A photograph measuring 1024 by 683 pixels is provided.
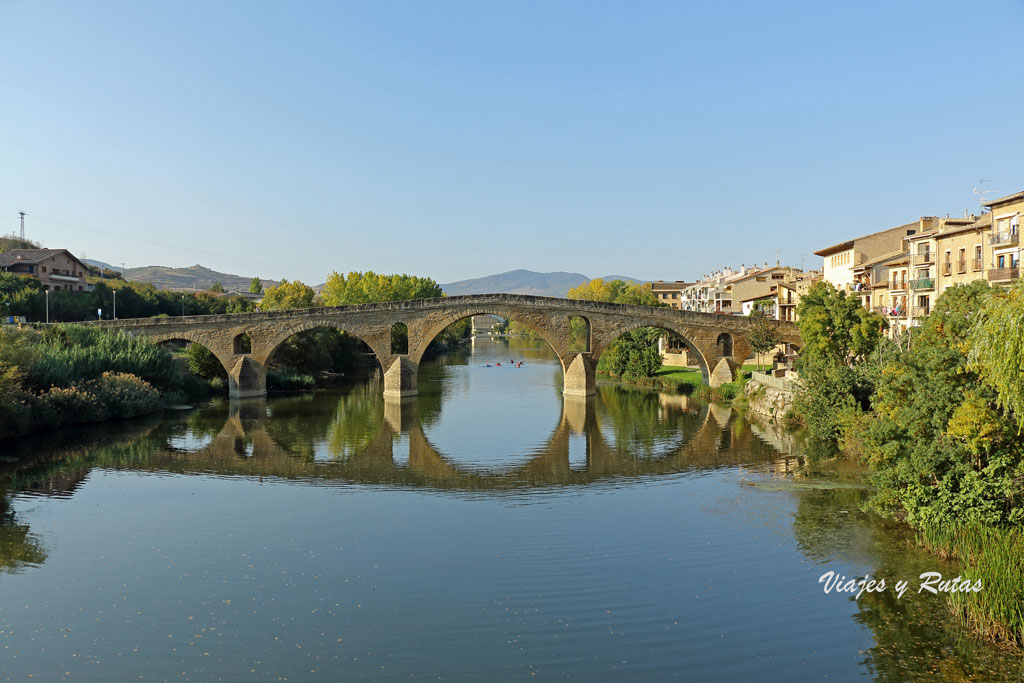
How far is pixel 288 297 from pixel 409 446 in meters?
50.7

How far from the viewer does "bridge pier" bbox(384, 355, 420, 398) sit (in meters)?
39.6

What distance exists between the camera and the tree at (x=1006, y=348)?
1004 centimetres

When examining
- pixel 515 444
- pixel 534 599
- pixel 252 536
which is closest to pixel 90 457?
pixel 252 536

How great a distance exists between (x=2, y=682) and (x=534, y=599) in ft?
21.8

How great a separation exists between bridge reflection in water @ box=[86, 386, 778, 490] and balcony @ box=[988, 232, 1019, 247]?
1021 cm

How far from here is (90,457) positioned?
2281 centimetres

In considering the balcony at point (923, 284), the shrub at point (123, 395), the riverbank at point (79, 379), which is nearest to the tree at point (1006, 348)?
the balcony at point (923, 284)

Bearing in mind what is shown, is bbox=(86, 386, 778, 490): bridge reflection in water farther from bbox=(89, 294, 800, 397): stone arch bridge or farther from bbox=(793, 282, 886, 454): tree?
bbox=(89, 294, 800, 397): stone arch bridge

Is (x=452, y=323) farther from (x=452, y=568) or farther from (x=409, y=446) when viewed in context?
(x=452, y=568)

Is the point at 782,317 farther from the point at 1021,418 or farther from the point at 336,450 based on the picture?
the point at 1021,418

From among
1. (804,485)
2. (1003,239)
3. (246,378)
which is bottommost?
(804,485)

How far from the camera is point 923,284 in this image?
31.0 meters

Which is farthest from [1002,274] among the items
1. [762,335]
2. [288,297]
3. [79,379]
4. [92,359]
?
[288,297]

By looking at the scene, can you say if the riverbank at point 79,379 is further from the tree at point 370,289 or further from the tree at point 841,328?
the tree at point 370,289
